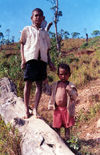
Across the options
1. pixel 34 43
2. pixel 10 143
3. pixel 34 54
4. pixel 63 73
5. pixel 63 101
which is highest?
pixel 34 43

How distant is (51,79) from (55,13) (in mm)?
9953

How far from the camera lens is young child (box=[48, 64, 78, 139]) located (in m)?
2.78

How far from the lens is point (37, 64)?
2.96m

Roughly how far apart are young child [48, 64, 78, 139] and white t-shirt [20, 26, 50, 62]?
376mm

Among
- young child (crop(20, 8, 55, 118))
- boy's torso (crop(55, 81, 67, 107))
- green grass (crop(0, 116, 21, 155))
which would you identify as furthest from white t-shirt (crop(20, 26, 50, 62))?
green grass (crop(0, 116, 21, 155))

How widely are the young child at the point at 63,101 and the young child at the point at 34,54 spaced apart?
269 mm

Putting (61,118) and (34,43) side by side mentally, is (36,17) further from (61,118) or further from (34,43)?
(61,118)

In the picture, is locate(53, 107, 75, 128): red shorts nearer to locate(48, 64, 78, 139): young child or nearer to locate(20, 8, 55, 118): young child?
locate(48, 64, 78, 139): young child

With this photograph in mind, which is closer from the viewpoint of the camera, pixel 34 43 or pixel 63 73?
pixel 63 73

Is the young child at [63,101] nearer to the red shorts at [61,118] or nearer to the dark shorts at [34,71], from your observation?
the red shorts at [61,118]

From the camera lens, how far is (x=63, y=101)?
283 centimetres

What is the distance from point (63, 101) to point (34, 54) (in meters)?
0.77

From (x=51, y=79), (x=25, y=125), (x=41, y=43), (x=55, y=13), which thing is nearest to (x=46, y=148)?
(x=25, y=125)

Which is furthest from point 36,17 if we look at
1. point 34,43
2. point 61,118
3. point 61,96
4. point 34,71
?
point 61,118
